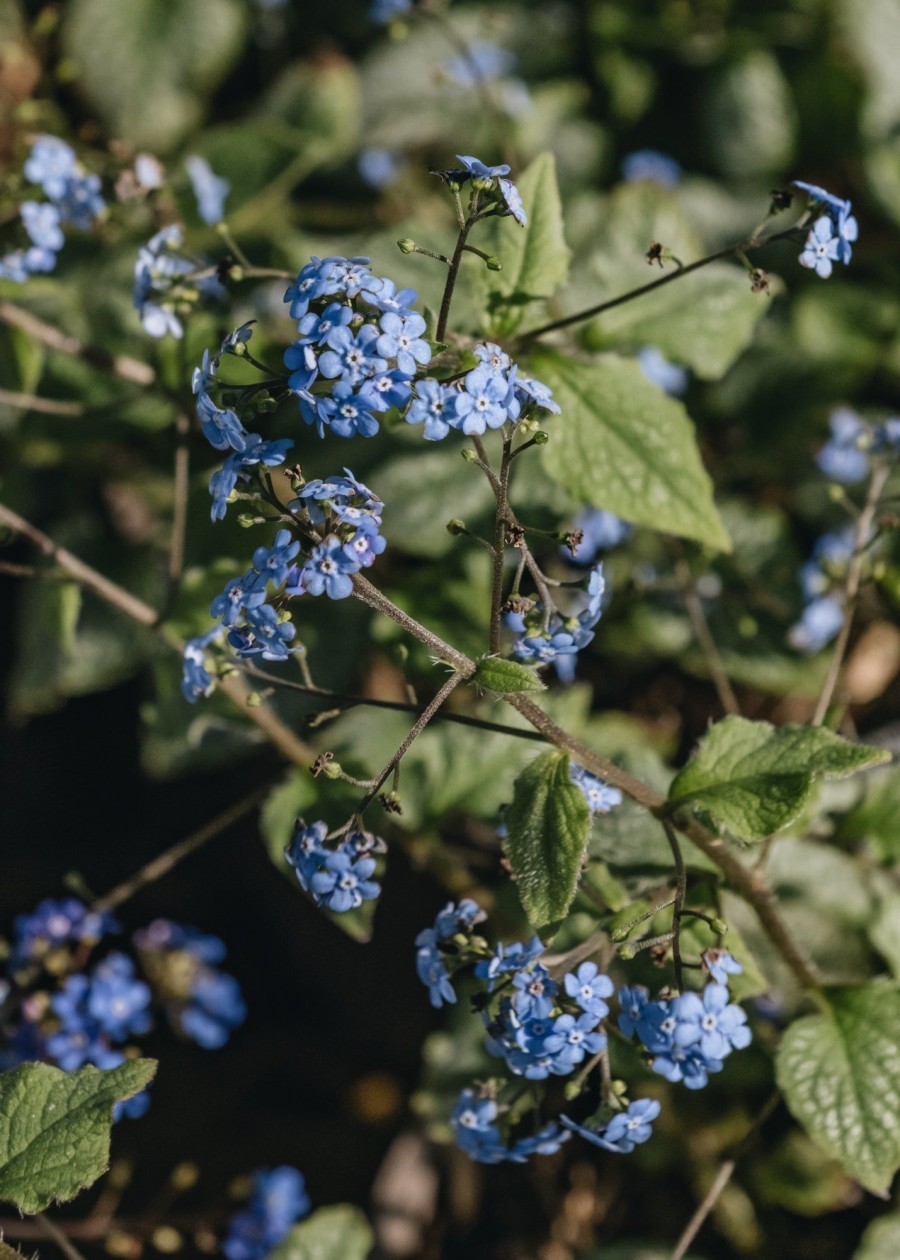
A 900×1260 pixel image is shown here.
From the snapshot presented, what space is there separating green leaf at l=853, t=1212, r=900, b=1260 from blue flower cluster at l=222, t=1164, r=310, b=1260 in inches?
61.1

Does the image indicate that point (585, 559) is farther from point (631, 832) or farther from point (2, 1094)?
point (2, 1094)

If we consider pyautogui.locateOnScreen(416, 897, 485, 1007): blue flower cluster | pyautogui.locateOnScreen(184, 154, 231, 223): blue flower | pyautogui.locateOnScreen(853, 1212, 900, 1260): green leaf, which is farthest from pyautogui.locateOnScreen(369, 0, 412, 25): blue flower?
pyautogui.locateOnScreen(853, 1212, 900, 1260): green leaf

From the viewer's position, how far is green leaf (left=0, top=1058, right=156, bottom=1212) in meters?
2.24

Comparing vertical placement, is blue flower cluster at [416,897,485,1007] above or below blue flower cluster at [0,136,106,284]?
below

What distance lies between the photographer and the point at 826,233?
252 centimetres

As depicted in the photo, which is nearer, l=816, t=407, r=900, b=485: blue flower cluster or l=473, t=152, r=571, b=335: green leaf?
l=473, t=152, r=571, b=335: green leaf

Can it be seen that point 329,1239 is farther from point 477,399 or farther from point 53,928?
point 477,399

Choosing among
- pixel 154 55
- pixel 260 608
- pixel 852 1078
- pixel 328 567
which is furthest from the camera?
pixel 154 55

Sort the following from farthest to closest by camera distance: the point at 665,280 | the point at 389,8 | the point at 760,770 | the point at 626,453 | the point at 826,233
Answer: the point at 389,8 → the point at 626,453 → the point at 665,280 → the point at 826,233 → the point at 760,770

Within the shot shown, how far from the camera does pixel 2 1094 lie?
239cm

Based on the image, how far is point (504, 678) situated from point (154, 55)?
4.03 m

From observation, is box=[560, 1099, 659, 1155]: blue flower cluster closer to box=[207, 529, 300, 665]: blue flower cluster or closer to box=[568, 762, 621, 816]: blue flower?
box=[568, 762, 621, 816]: blue flower

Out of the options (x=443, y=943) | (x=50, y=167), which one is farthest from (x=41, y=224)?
(x=443, y=943)

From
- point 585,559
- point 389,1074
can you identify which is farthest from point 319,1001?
point 585,559
